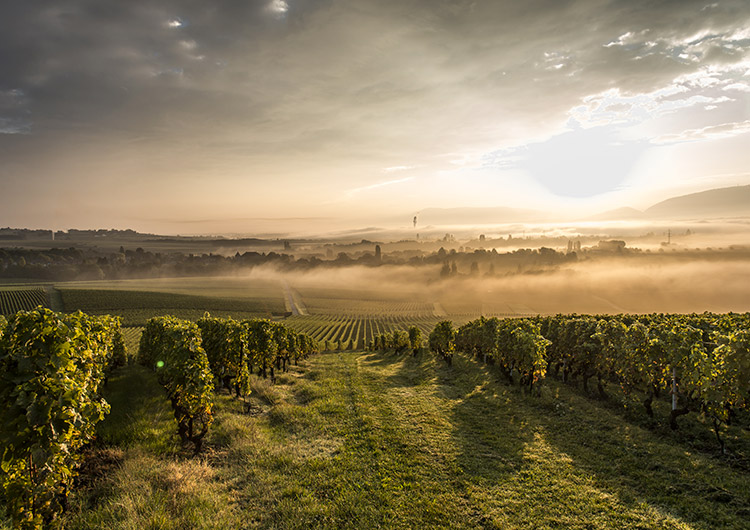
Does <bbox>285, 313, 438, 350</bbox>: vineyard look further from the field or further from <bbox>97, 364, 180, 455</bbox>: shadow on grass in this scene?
the field

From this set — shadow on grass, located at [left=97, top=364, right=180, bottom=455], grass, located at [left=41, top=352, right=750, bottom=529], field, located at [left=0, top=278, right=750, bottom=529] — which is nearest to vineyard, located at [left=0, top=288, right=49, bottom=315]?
shadow on grass, located at [left=97, top=364, right=180, bottom=455]

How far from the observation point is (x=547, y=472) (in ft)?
52.9

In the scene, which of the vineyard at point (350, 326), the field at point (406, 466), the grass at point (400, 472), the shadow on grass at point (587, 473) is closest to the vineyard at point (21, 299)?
the vineyard at point (350, 326)

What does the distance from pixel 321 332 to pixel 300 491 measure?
9607 cm

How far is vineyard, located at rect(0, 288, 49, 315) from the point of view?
108 metres

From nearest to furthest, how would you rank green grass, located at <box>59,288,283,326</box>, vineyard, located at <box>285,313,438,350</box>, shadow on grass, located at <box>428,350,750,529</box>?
shadow on grass, located at <box>428,350,750,529</box> < vineyard, located at <box>285,313,438,350</box> < green grass, located at <box>59,288,283,326</box>

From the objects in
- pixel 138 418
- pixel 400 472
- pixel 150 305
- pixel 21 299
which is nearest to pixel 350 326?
pixel 150 305

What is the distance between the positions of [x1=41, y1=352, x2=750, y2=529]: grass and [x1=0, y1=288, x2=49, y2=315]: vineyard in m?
131

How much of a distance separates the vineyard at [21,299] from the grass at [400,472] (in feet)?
431

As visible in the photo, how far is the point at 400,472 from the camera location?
615 inches

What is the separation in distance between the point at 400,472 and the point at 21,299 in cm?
17119

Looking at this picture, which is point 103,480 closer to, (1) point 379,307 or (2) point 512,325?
(2) point 512,325

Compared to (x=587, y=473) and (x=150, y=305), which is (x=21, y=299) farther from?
(x=587, y=473)

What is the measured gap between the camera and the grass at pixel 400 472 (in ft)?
39.4
